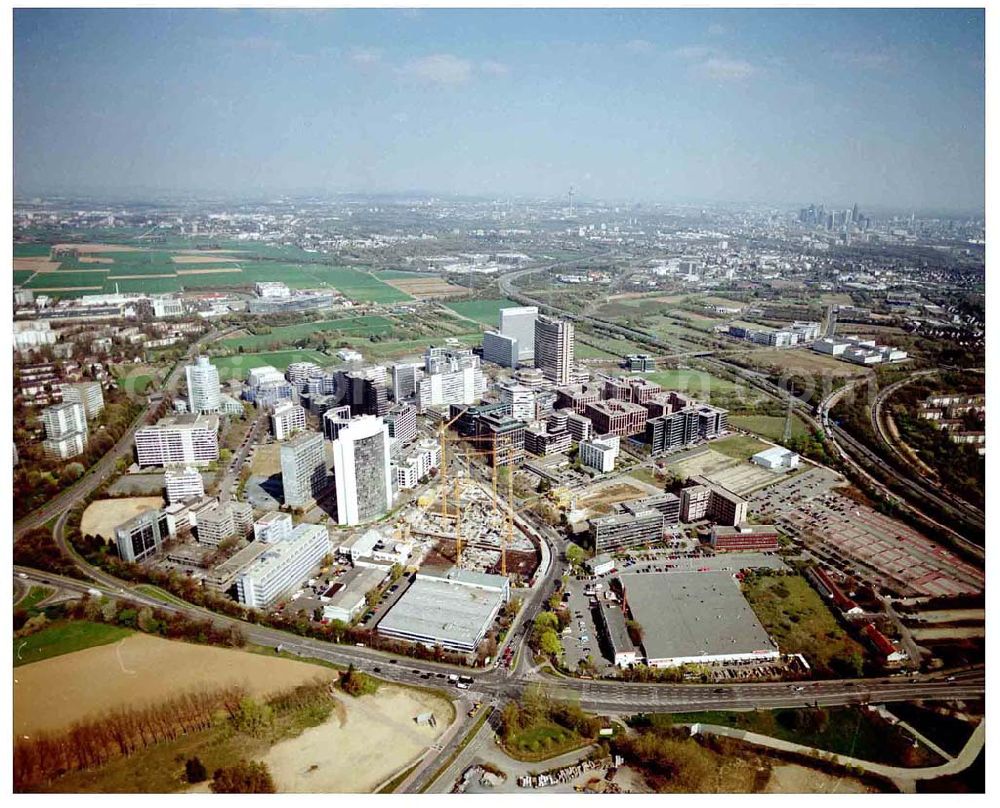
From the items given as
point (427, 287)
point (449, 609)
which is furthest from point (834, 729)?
point (427, 287)

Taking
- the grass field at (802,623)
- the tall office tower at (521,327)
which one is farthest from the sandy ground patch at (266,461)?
the grass field at (802,623)

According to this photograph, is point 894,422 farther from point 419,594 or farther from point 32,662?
point 32,662

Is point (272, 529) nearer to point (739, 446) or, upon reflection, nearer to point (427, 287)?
point (739, 446)

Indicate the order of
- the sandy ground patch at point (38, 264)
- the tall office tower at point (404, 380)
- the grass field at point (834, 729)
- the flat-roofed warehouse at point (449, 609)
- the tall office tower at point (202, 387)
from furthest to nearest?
the tall office tower at point (404, 380), the tall office tower at point (202, 387), the sandy ground patch at point (38, 264), the flat-roofed warehouse at point (449, 609), the grass field at point (834, 729)

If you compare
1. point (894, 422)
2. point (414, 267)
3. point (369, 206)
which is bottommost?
point (894, 422)

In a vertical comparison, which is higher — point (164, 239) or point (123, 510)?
point (164, 239)

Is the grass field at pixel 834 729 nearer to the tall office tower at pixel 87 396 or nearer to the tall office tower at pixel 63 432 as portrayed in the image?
the tall office tower at pixel 63 432

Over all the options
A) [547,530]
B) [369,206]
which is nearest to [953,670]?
[547,530]
